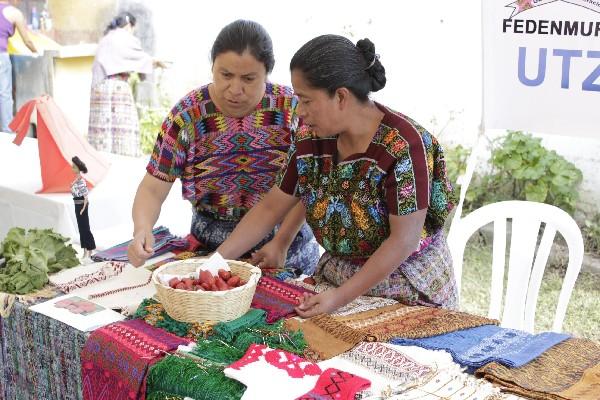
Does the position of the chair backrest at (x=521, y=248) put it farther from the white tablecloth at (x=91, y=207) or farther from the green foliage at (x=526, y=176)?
the green foliage at (x=526, y=176)

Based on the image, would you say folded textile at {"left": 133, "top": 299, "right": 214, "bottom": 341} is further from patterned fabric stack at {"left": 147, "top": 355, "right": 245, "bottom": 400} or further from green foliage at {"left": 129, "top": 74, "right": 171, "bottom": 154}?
green foliage at {"left": 129, "top": 74, "right": 171, "bottom": 154}

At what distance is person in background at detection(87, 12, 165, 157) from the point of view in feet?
22.2

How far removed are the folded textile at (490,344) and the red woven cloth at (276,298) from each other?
35cm

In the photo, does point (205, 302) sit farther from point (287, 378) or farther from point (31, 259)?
→ point (31, 259)

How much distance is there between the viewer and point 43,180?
3.59 m

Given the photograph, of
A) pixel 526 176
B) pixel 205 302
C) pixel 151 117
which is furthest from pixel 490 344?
pixel 151 117

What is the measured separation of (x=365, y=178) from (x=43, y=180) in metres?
2.10

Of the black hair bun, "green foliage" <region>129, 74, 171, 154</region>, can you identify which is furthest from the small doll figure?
"green foliage" <region>129, 74, 171, 154</region>

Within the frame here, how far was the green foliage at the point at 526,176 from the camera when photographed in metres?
4.83

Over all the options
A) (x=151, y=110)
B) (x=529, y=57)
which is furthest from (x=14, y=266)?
(x=151, y=110)

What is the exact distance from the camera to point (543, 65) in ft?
9.50

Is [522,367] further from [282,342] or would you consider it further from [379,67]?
[379,67]

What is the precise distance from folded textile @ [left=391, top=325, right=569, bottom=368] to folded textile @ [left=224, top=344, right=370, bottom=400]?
0.94 ft

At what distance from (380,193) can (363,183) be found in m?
0.06
